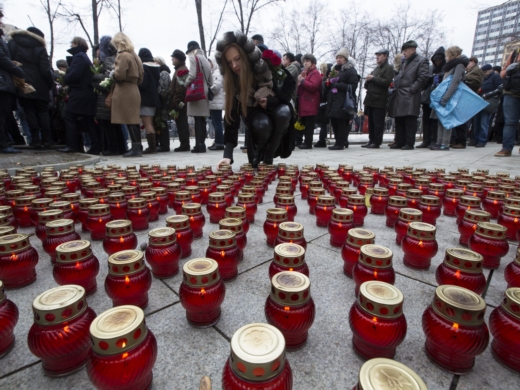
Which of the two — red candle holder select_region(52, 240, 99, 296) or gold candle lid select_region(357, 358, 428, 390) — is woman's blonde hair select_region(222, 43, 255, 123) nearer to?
red candle holder select_region(52, 240, 99, 296)

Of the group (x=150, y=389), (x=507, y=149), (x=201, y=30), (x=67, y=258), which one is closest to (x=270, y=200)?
(x=67, y=258)

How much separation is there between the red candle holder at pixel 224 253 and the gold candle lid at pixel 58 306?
617 millimetres

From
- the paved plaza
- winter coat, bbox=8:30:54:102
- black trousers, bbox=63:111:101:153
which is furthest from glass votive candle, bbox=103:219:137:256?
winter coat, bbox=8:30:54:102

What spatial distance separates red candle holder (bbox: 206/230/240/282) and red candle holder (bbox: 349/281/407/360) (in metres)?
0.68

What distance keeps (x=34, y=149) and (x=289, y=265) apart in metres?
8.18

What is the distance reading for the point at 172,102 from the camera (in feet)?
26.1

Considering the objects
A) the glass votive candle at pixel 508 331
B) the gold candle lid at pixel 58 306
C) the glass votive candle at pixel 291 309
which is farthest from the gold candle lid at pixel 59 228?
the glass votive candle at pixel 508 331

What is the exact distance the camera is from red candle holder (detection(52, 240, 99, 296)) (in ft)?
4.49

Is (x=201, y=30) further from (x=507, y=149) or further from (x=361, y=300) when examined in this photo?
(x=361, y=300)

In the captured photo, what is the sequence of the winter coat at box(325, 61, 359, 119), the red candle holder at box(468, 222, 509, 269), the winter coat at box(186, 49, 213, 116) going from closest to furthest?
the red candle holder at box(468, 222, 509, 269) → the winter coat at box(186, 49, 213, 116) → the winter coat at box(325, 61, 359, 119)

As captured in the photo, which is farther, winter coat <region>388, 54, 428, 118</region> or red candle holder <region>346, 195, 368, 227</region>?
winter coat <region>388, 54, 428, 118</region>

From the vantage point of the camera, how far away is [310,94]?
8.30 metres

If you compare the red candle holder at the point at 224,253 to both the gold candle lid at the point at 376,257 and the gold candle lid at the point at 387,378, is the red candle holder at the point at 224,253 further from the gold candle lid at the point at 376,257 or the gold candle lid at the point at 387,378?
the gold candle lid at the point at 387,378

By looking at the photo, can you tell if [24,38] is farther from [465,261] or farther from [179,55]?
[465,261]
